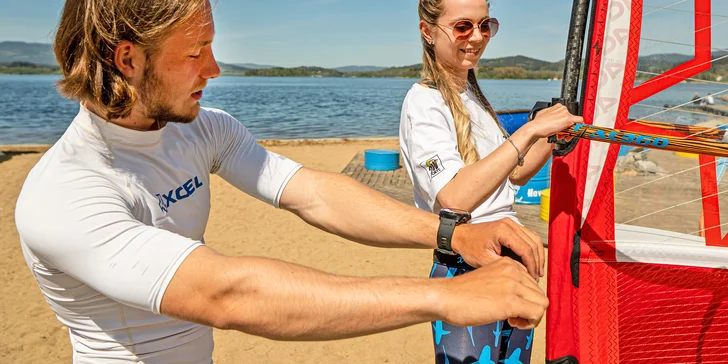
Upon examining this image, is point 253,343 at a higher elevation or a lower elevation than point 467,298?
lower

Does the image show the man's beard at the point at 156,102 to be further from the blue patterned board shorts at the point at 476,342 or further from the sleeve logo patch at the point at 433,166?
the blue patterned board shorts at the point at 476,342

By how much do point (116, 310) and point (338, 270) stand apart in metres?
5.21

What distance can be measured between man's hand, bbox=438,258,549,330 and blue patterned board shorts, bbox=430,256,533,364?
0.97m

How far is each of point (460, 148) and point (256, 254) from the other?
5.46m

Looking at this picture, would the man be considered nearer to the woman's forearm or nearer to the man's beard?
the man's beard

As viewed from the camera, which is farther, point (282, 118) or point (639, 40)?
point (282, 118)

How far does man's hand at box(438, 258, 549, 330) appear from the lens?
1188 millimetres

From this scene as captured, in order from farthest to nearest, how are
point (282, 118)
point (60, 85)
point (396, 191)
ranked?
point (282, 118) < point (396, 191) < point (60, 85)

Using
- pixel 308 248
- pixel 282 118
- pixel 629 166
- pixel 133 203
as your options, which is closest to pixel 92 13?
pixel 133 203

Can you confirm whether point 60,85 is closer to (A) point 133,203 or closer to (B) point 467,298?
(A) point 133,203

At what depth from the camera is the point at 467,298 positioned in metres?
1.21

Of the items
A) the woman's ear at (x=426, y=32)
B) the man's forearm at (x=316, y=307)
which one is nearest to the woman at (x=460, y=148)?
the woman's ear at (x=426, y=32)

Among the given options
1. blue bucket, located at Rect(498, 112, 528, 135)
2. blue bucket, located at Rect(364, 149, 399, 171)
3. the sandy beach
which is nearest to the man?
→ the sandy beach

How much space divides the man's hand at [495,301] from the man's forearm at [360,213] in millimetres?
603
